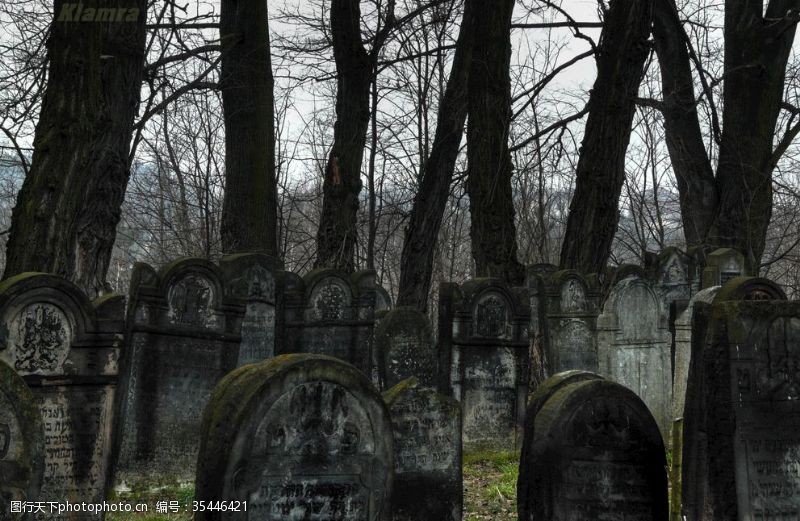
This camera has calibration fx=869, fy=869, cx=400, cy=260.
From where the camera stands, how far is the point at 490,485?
8219 mm

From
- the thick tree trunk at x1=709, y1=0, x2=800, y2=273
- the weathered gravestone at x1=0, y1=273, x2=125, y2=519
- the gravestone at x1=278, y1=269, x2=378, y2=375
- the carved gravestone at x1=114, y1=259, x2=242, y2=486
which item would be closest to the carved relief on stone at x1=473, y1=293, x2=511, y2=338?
the gravestone at x1=278, y1=269, x2=378, y2=375

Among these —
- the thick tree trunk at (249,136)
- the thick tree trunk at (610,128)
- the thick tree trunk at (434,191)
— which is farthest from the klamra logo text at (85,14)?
the thick tree trunk at (434,191)

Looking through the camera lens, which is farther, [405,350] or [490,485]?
[405,350]

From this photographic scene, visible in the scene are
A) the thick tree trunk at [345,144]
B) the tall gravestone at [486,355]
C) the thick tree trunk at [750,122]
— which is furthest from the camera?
the thick tree trunk at [750,122]

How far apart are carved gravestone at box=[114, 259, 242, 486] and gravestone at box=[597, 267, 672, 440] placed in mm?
5033

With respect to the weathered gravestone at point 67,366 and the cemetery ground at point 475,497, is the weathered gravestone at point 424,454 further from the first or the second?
the weathered gravestone at point 67,366

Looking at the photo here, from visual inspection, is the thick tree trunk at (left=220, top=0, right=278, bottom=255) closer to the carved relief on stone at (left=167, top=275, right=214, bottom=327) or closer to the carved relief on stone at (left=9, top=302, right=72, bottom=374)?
the carved relief on stone at (left=167, top=275, right=214, bottom=327)

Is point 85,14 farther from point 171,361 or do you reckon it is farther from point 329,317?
point 329,317

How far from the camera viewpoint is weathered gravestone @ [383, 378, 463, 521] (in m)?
6.02

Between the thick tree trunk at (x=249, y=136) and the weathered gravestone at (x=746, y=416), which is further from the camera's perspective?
the thick tree trunk at (x=249, y=136)

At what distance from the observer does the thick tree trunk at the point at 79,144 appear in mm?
7508

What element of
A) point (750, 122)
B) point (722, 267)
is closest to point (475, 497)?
point (722, 267)

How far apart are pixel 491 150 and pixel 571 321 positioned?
276 centimetres

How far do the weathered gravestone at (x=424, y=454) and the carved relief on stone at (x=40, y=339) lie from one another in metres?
2.54
